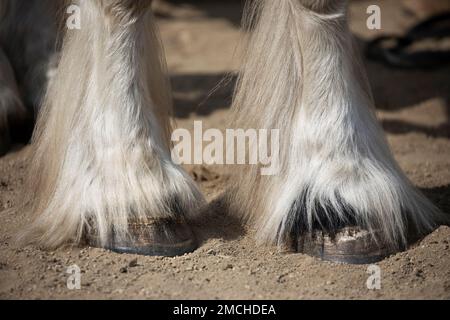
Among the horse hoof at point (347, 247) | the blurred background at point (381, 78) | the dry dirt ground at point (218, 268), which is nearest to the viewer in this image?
the dry dirt ground at point (218, 268)

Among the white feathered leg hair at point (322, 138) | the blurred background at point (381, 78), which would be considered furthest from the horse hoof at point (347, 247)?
the blurred background at point (381, 78)

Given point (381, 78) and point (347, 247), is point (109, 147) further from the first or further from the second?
point (381, 78)

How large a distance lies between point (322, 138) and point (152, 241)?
16.3 inches

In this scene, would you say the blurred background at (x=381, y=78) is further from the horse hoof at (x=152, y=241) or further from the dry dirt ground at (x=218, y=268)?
the horse hoof at (x=152, y=241)

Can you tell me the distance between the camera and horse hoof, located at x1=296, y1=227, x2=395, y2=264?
1440 millimetres

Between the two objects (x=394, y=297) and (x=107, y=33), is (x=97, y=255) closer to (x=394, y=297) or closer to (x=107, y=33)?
(x=107, y=33)

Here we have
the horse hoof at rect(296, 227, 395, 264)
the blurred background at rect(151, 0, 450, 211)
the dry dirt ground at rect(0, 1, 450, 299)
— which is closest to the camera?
the dry dirt ground at rect(0, 1, 450, 299)

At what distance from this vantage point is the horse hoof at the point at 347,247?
4.73 feet

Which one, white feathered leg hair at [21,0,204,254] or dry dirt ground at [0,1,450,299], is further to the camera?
white feathered leg hair at [21,0,204,254]

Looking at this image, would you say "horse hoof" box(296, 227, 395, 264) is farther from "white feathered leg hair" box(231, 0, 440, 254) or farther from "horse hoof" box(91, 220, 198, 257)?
"horse hoof" box(91, 220, 198, 257)

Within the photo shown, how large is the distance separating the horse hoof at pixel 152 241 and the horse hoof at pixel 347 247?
0.28 metres

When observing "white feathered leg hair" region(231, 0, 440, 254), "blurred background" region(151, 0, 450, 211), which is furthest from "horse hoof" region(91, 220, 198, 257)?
"blurred background" region(151, 0, 450, 211)
